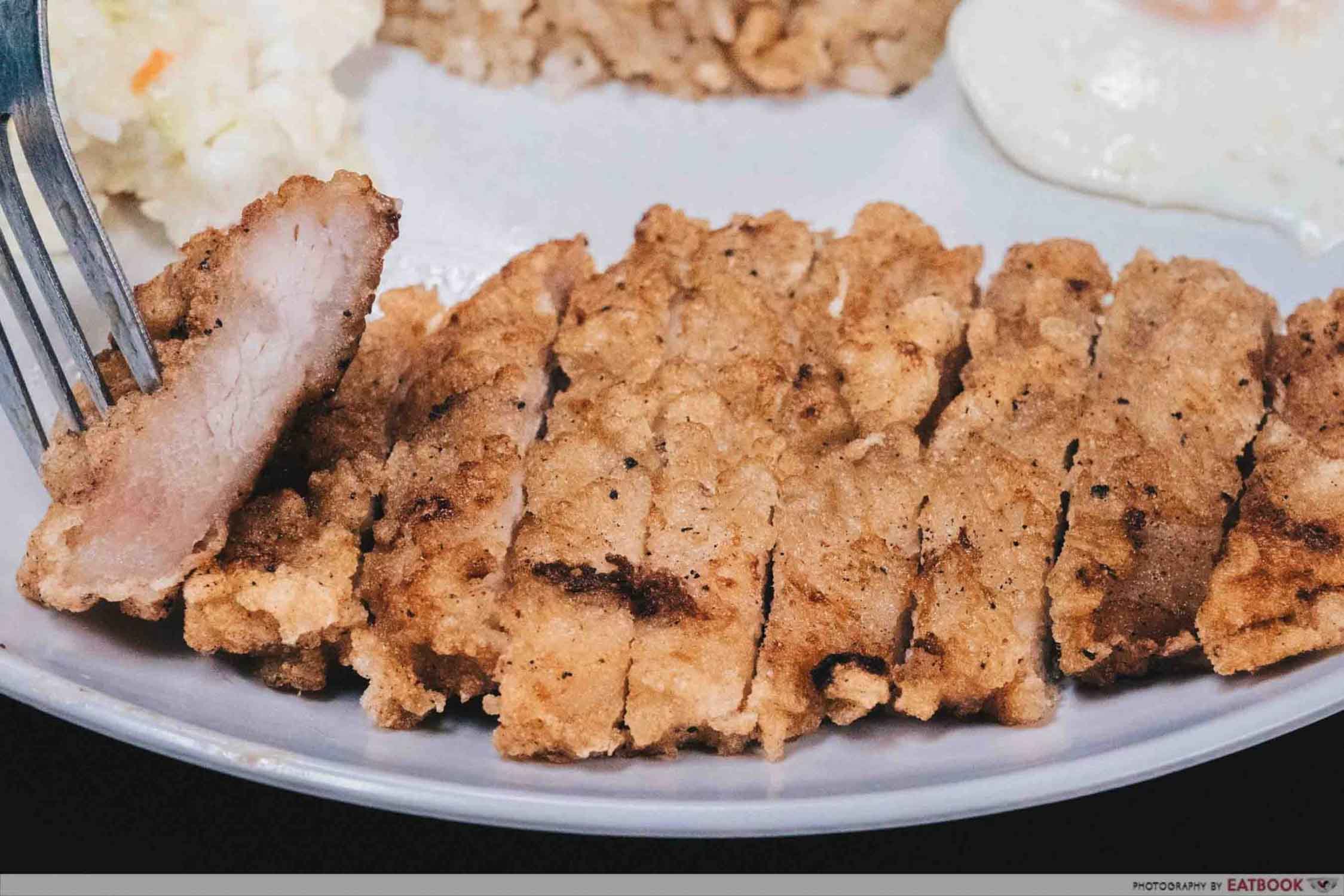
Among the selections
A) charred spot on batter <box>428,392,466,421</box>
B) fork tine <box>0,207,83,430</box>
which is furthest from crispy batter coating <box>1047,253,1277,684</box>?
fork tine <box>0,207,83,430</box>

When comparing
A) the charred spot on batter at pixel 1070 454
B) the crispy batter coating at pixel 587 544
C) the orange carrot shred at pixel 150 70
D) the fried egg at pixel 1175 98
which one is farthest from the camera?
the fried egg at pixel 1175 98

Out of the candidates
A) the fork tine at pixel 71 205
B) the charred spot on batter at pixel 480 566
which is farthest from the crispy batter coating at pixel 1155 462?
the fork tine at pixel 71 205

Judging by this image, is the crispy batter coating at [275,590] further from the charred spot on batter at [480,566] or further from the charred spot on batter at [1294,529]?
the charred spot on batter at [1294,529]

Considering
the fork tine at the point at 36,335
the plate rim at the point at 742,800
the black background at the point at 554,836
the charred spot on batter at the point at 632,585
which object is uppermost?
the fork tine at the point at 36,335

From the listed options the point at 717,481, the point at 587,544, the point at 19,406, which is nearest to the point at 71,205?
the point at 19,406

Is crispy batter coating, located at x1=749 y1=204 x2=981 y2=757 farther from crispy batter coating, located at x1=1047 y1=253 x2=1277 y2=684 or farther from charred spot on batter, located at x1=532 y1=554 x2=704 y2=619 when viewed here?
crispy batter coating, located at x1=1047 y1=253 x2=1277 y2=684

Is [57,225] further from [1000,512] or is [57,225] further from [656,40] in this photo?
[656,40]

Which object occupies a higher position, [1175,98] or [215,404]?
[215,404]
